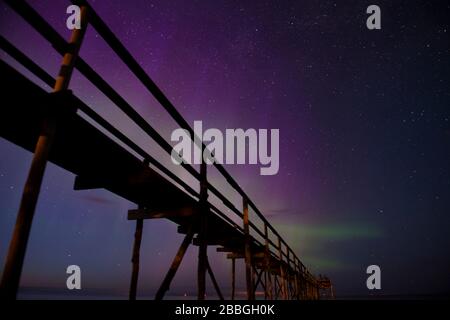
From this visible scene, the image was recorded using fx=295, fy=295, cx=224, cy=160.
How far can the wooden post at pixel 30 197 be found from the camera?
1962 millimetres

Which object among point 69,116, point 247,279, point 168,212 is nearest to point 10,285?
point 69,116

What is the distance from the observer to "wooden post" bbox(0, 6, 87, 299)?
1962 millimetres

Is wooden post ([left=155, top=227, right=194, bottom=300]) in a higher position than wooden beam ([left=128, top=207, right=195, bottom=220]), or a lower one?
lower

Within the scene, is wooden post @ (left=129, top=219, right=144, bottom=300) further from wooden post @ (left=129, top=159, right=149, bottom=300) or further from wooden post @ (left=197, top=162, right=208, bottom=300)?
wooden post @ (left=197, top=162, right=208, bottom=300)

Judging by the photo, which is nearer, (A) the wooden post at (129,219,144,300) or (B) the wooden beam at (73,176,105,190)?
(B) the wooden beam at (73,176,105,190)

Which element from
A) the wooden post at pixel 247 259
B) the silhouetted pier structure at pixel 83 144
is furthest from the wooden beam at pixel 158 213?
the wooden post at pixel 247 259

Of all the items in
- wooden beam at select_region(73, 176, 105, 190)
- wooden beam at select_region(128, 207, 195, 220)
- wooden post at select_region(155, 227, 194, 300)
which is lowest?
wooden post at select_region(155, 227, 194, 300)

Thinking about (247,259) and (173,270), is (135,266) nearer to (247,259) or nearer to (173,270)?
(173,270)

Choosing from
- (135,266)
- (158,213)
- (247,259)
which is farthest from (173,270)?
(247,259)

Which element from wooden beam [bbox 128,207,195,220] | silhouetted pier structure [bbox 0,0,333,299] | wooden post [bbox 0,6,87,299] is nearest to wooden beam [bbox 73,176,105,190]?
silhouetted pier structure [bbox 0,0,333,299]

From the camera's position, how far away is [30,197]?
7.04 ft

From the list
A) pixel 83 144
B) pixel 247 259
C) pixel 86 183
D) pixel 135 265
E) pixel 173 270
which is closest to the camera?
pixel 83 144
